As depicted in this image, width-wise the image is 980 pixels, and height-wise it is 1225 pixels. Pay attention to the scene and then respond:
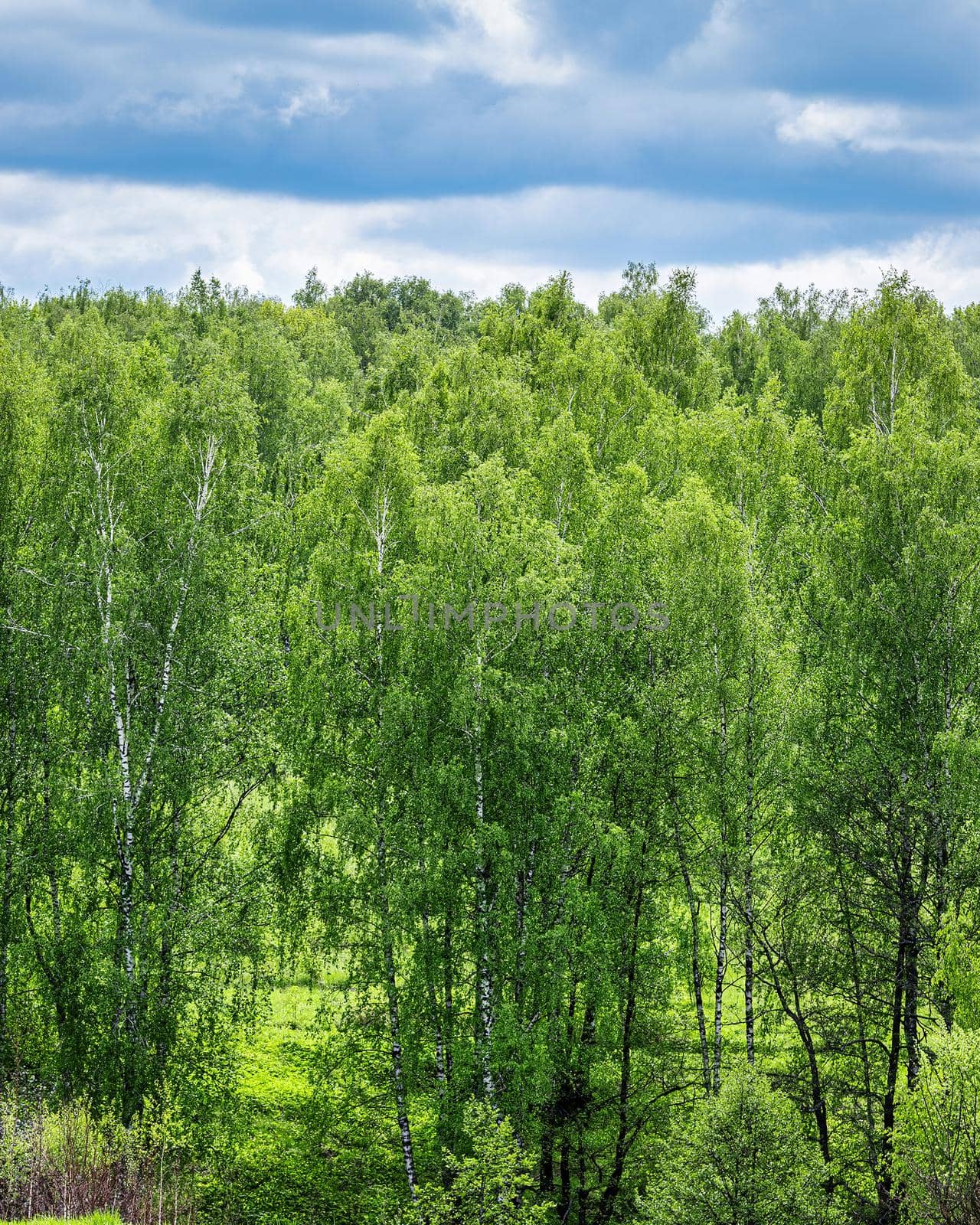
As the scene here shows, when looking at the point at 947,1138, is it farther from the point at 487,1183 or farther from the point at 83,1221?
the point at 83,1221

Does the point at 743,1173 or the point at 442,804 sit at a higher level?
the point at 442,804

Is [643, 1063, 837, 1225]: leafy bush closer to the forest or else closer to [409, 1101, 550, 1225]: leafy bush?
[409, 1101, 550, 1225]: leafy bush

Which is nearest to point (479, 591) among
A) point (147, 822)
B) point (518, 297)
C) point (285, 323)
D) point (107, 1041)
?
point (147, 822)

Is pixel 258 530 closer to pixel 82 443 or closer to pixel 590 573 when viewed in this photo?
pixel 82 443

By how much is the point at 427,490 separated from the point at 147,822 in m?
8.89

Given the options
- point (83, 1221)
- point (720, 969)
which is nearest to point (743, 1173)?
point (720, 969)

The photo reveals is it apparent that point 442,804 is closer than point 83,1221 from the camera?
No

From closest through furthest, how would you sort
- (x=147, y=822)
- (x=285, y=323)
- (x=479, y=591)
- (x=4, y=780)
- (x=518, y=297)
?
(x=479, y=591) < (x=147, y=822) < (x=4, y=780) < (x=518, y=297) < (x=285, y=323)

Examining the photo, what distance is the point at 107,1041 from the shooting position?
1998 cm

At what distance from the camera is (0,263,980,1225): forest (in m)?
19.4

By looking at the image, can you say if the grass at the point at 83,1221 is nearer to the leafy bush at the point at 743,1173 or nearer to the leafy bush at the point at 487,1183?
the leafy bush at the point at 487,1183

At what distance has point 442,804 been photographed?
779 inches

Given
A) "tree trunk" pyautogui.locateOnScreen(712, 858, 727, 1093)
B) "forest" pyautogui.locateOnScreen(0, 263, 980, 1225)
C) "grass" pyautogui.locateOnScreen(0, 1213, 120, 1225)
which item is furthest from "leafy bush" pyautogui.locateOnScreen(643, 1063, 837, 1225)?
"grass" pyautogui.locateOnScreen(0, 1213, 120, 1225)

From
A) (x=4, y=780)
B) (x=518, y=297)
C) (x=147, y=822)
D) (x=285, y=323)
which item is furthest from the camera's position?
(x=285, y=323)
